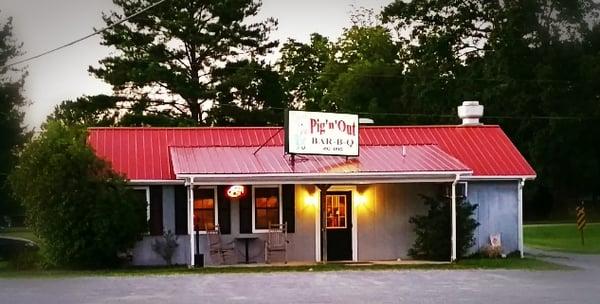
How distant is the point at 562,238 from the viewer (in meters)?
38.0

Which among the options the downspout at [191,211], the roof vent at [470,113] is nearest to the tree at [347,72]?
the roof vent at [470,113]

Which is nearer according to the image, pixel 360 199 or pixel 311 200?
pixel 311 200

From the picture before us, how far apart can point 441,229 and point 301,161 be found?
4.22 meters

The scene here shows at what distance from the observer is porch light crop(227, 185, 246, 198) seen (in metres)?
24.2

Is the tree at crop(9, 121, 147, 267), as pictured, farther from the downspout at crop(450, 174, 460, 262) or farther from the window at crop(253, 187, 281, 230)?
the downspout at crop(450, 174, 460, 262)

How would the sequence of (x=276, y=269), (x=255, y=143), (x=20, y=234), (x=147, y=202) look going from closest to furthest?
1. (x=276, y=269)
2. (x=147, y=202)
3. (x=255, y=143)
4. (x=20, y=234)

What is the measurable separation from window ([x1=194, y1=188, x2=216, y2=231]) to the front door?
10.4ft

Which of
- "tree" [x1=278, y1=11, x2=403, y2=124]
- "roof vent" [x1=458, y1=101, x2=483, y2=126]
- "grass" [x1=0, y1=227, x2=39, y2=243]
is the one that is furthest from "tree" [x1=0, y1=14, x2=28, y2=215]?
"roof vent" [x1=458, y1=101, x2=483, y2=126]

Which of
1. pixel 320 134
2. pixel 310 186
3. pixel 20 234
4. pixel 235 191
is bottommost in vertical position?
pixel 20 234

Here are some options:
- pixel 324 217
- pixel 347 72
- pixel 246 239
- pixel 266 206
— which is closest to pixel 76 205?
pixel 246 239

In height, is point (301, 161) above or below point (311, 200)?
above

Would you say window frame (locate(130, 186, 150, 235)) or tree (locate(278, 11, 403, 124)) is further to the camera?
tree (locate(278, 11, 403, 124))

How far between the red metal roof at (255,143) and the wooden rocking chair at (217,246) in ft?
6.09

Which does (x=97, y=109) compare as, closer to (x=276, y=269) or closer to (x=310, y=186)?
(x=310, y=186)
